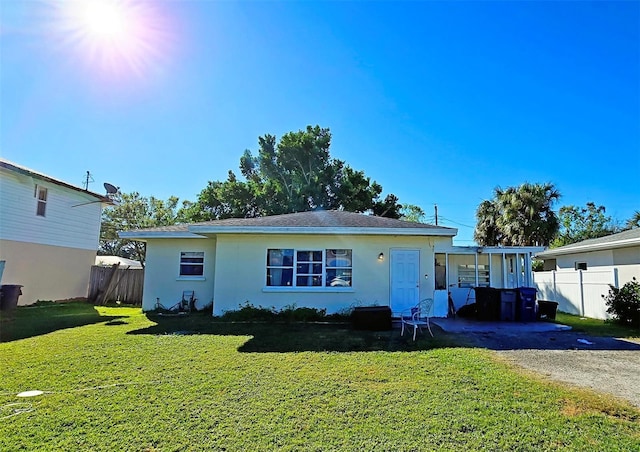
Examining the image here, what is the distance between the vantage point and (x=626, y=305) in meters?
9.78

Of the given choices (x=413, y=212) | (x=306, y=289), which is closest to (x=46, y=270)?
(x=306, y=289)

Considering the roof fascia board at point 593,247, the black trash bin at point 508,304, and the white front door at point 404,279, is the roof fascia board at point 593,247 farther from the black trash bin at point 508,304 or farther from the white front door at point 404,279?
the white front door at point 404,279

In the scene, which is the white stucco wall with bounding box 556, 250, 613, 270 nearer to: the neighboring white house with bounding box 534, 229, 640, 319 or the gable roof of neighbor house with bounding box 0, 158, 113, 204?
→ the neighboring white house with bounding box 534, 229, 640, 319

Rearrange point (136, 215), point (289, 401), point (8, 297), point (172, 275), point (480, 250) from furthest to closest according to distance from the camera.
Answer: point (136, 215) → point (480, 250) → point (172, 275) → point (8, 297) → point (289, 401)

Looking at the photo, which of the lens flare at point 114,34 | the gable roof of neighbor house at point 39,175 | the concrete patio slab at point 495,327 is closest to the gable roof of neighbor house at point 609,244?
the concrete patio slab at point 495,327

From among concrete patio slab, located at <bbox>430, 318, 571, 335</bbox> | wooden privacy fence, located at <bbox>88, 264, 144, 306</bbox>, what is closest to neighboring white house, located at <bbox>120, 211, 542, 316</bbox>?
concrete patio slab, located at <bbox>430, 318, 571, 335</bbox>

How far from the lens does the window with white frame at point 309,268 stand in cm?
1073

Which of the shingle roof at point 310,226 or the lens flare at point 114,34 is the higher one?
the lens flare at point 114,34

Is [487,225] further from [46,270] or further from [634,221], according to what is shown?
[46,270]

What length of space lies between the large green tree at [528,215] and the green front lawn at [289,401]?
51.6 feet

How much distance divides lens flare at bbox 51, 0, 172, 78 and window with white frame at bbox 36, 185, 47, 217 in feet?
24.8

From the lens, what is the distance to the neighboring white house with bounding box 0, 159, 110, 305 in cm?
1268

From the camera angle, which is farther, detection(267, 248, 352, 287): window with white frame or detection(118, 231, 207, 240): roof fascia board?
detection(118, 231, 207, 240): roof fascia board

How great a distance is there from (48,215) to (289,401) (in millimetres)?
15212
